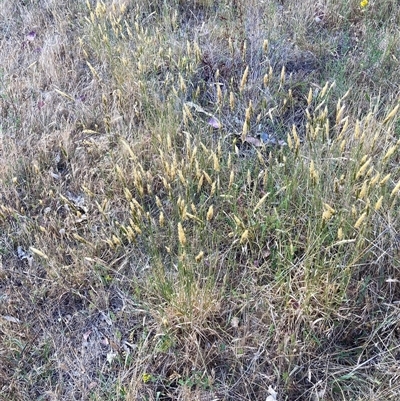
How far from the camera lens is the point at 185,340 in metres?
1.79

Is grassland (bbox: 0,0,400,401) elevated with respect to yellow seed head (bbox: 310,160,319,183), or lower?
lower

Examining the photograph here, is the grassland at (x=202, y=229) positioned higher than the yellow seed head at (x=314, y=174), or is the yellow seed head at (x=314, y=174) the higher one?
the yellow seed head at (x=314, y=174)

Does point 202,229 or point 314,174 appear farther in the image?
point 202,229

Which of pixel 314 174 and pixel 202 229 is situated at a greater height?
pixel 314 174

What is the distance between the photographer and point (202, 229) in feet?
6.54

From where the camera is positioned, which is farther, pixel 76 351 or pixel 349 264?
pixel 76 351

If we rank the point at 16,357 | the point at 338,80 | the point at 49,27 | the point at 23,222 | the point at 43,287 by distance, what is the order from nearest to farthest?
the point at 16,357 → the point at 43,287 → the point at 23,222 → the point at 338,80 → the point at 49,27

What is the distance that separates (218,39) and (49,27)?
3.98ft

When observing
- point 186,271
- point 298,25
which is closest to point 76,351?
point 186,271

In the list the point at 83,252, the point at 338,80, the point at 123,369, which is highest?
the point at 338,80

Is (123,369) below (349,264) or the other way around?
below

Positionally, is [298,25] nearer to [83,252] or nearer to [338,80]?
[338,80]

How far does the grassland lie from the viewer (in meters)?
1.76

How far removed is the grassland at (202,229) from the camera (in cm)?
176
